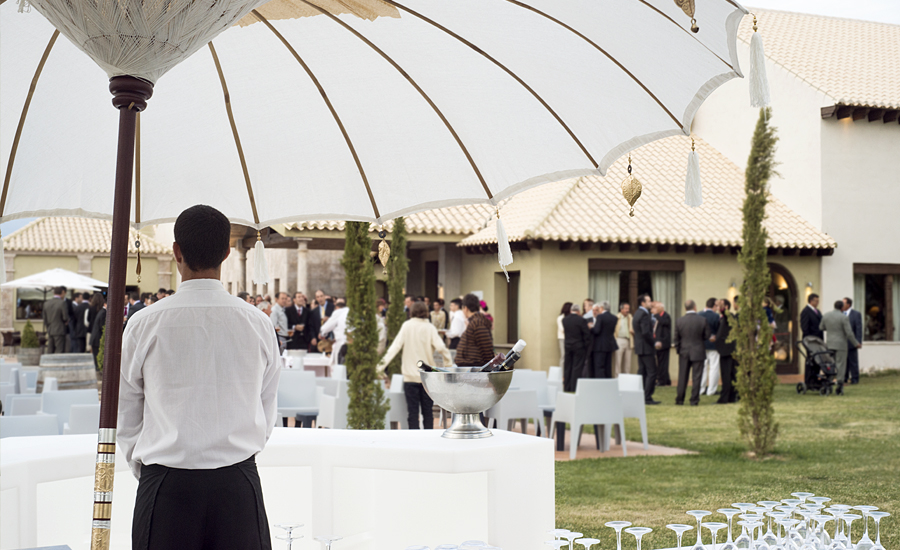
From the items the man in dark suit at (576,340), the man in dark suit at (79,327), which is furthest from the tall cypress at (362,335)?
the man in dark suit at (79,327)

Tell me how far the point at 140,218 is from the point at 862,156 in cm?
2025

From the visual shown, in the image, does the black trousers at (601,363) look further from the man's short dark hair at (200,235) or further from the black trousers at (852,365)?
the man's short dark hair at (200,235)

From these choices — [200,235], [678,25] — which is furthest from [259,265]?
[678,25]

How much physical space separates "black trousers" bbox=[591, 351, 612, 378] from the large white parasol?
11.1 meters

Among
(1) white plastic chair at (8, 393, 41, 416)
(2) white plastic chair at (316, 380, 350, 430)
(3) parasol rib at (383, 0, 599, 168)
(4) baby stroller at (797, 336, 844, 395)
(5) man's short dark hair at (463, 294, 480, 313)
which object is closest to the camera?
(3) parasol rib at (383, 0, 599, 168)

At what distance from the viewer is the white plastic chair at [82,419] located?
687cm

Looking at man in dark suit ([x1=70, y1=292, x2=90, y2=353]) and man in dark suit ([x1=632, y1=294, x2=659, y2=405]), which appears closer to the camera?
man in dark suit ([x1=632, y1=294, x2=659, y2=405])

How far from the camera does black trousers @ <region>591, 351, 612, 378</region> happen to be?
1508 cm

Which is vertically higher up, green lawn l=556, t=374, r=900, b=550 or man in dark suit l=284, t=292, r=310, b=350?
man in dark suit l=284, t=292, r=310, b=350

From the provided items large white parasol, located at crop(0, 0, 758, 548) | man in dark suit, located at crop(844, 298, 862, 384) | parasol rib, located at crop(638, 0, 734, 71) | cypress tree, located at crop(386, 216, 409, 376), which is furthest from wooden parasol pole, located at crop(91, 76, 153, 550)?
man in dark suit, located at crop(844, 298, 862, 384)

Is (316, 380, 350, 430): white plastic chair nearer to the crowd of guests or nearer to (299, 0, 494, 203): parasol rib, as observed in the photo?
(299, 0, 494, 203): parasol rib

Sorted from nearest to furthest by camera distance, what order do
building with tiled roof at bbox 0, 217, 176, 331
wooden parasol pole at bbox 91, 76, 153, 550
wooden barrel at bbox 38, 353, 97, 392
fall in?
wooden parasol pole at bbox 91, 76, 153, 550 → wooden barrel at bbox 38, 353, 97, 392 → building with tiled roof at bbox 0, 217, 176, 331

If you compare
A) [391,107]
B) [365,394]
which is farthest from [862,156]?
[391,107]

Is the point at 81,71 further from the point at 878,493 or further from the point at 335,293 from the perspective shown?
the point at 335,293
